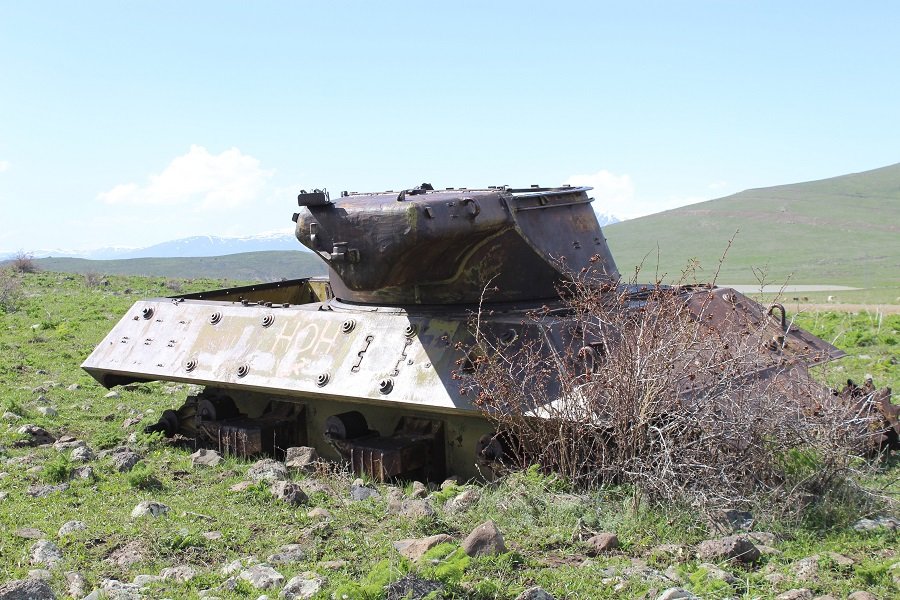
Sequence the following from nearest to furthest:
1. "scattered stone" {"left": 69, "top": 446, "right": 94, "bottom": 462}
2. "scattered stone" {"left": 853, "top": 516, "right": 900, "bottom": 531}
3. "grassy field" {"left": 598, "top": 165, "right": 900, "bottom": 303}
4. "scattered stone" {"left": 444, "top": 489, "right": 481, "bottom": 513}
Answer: "scattered stone" {"left": 853, "top": 516, "right": 900, "bottom": 531}, "scattered stone" {"left": 444, "top": 489, "right": 481, "bottom": 513}, "scattered stone" {"left": 69, "top": 446, "right": 94, "bottom": 462}, "grassy field" {"left": 598, "top": 165, "right": 900, "bottom": 303}

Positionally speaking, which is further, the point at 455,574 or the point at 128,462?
the point at 128,462

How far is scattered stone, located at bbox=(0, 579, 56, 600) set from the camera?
17.4ft

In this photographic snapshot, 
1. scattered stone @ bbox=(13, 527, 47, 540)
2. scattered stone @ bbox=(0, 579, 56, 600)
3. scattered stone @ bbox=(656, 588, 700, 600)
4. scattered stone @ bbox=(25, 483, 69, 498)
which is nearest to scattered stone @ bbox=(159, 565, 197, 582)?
scattered stone @ bbox=(0, 579, 56, 600)

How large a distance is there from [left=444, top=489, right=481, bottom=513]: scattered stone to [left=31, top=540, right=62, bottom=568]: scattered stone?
2435 millimetres

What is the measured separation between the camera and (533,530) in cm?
639

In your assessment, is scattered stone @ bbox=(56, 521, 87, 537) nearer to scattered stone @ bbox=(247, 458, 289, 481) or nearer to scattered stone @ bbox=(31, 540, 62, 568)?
scattered stone @ bbox=(31, 540, 62, 568)

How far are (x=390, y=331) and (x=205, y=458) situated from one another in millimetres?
2061

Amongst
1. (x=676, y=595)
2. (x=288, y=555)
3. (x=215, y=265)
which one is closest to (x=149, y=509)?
(x=288, y=555)

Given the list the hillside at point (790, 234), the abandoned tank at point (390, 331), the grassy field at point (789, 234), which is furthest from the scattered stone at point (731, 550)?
the grassy field at point (789, 234)

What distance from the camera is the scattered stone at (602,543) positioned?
238 inches

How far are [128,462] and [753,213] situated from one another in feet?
248

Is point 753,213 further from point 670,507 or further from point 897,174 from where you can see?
point 670,507

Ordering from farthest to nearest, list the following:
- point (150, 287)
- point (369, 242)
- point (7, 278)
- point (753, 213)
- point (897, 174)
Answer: point (897, 174), point (753, 213), point (150, 287), point (7, 278), point (369, 242)

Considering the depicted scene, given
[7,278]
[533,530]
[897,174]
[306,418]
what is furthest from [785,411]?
[897,174]
